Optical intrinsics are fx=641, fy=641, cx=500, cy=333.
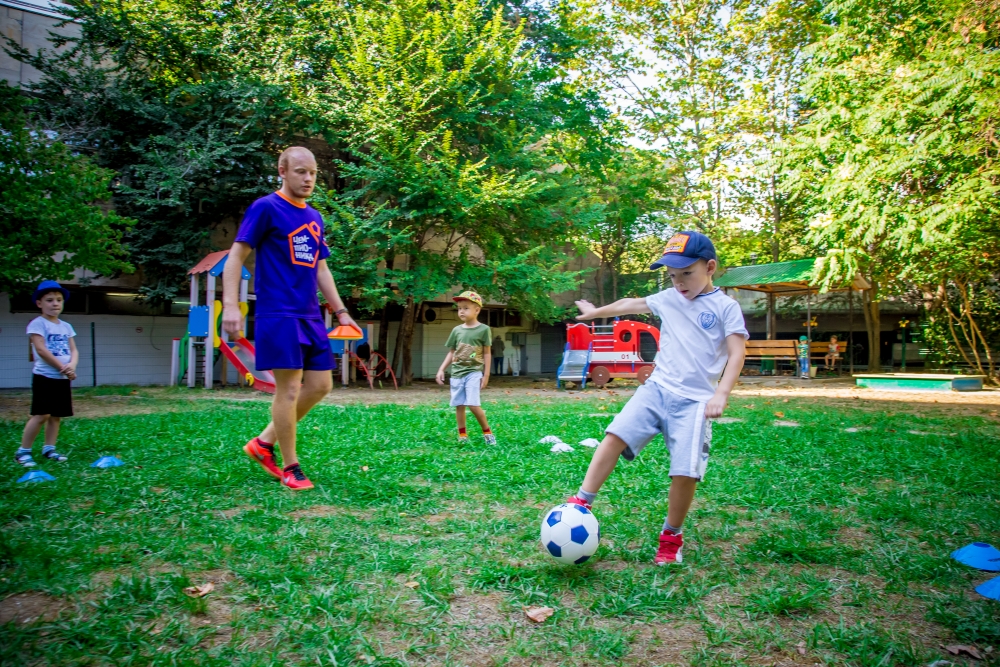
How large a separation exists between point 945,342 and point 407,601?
25.8 metres

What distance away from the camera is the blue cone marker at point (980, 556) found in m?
3.12

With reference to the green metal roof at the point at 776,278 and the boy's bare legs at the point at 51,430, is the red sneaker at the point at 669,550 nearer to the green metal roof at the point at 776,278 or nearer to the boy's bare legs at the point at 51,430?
the boy's bare legs at the point at 51,430

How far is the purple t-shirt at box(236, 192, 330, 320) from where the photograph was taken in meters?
4.27

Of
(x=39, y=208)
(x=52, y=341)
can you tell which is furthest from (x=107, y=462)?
(x=39, y=208)

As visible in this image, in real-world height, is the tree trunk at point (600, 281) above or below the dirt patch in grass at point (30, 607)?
above

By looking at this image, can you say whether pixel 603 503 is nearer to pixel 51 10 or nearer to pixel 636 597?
pixel 636 597

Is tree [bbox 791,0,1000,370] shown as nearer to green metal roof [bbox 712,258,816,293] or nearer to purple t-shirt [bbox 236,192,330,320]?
green metal roof [bbox 712,258,816,293]

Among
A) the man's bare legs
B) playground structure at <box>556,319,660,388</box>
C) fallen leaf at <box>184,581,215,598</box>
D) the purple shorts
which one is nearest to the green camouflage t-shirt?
the man's bare legs

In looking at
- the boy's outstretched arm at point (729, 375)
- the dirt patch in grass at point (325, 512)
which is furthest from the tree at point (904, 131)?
the dirt patch in grass at point (325, 512)

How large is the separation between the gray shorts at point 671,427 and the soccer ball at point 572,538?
466 millimetres

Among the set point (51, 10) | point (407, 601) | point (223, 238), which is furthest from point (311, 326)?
point (51, 10)

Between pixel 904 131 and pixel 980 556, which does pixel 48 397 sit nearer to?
pixel 980 556

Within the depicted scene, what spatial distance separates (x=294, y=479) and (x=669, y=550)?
103 inches

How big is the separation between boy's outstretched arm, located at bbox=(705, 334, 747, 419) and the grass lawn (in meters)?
0.80
